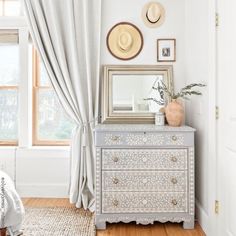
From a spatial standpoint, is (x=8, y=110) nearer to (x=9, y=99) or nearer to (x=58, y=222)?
(x=9, y=99)

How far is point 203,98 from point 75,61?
1.47 metres

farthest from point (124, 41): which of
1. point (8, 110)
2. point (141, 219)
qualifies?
point (141, 219)

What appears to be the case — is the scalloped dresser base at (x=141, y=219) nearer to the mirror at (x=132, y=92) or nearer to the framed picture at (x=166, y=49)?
the mirror at (x=132, y=92)

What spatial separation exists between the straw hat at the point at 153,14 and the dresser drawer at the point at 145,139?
1.41 meters

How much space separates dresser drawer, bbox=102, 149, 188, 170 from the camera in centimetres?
296

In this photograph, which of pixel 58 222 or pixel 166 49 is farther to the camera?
pixel 166 49

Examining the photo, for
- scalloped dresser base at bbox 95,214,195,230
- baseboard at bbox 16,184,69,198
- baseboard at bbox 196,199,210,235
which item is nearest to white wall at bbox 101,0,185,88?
baseboard at bbox 196,199,210,235

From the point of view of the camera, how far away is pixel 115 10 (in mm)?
3627

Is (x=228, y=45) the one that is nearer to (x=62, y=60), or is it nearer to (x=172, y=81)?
(x=172, y=81)

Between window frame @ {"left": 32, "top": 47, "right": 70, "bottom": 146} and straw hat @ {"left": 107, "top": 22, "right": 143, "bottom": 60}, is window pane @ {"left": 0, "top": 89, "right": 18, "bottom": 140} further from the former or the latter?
straw hat @ {"left": 107, "top": 22, "right": 143, "bottom": 60}

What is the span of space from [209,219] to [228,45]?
1.52 metres

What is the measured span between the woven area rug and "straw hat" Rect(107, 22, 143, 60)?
183 cm

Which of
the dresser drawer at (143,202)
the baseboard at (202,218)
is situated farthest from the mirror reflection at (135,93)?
the baseboard at (202,218)

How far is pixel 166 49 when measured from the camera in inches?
142
